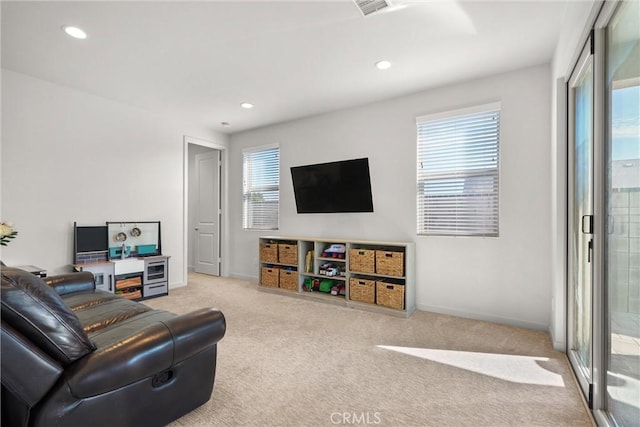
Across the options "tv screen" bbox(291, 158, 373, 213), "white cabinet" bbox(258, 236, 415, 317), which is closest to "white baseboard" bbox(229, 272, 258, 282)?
"white cabinet" bbox(258, 236, 415, 317)

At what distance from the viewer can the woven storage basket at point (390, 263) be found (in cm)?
357

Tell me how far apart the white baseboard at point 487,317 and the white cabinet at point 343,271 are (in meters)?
0.24

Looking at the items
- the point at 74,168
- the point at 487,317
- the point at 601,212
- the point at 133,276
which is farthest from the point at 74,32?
the point at 487,317

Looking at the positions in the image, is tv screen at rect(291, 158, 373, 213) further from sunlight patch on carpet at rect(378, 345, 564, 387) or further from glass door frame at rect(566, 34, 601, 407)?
glass door frame at rect(566, 34, 601, 407)

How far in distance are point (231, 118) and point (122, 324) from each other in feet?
11.7

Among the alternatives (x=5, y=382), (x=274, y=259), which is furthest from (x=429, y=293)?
(x=5, y=382)

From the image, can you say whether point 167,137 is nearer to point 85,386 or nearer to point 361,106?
point 361,106

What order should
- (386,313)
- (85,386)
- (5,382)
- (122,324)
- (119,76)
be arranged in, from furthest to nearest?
(386,313), (119,76), (122,324), (85,386), (5,382)

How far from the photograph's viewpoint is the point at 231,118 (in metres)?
4.80

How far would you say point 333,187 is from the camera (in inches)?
169

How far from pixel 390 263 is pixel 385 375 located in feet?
5.11

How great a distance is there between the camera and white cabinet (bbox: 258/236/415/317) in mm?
3578

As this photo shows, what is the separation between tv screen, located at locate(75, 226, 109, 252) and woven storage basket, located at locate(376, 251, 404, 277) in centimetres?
342

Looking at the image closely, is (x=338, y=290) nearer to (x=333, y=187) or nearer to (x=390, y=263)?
(x=390, y=263)
